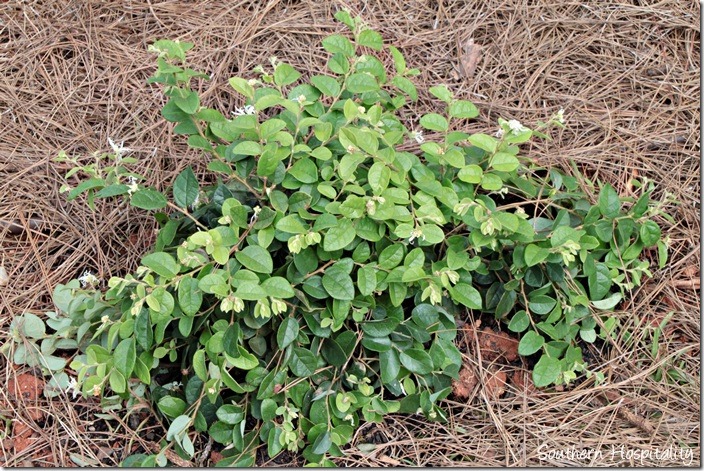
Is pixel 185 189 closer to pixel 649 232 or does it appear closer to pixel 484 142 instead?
pixel 484 142

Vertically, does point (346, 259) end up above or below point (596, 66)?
below

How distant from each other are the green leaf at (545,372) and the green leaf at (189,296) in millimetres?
1221

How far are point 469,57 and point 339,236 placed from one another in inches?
57.8

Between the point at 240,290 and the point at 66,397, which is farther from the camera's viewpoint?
the point at 66,397

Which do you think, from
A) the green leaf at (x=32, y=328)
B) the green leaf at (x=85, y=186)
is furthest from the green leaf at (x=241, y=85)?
the green leaf at (x=32, y=328)

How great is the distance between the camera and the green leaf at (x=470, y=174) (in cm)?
196

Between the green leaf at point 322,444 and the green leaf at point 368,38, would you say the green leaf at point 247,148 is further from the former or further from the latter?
the green leaf at point 322,444

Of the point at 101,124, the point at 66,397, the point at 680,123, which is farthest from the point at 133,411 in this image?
the point at 680,123

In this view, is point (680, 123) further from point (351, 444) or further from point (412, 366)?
point (351, 444)

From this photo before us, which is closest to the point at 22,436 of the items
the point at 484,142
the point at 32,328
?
the point at 32,328

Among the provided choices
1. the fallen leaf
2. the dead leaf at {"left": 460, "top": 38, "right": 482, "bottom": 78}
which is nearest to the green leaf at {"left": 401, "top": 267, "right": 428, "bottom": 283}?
the dead leaf at {"left": 460, "top": 38, "right": 482, "bottom": 78}

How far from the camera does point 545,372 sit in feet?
6.73

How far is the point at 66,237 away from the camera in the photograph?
7.84 feet

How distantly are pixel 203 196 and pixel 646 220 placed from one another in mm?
1655
